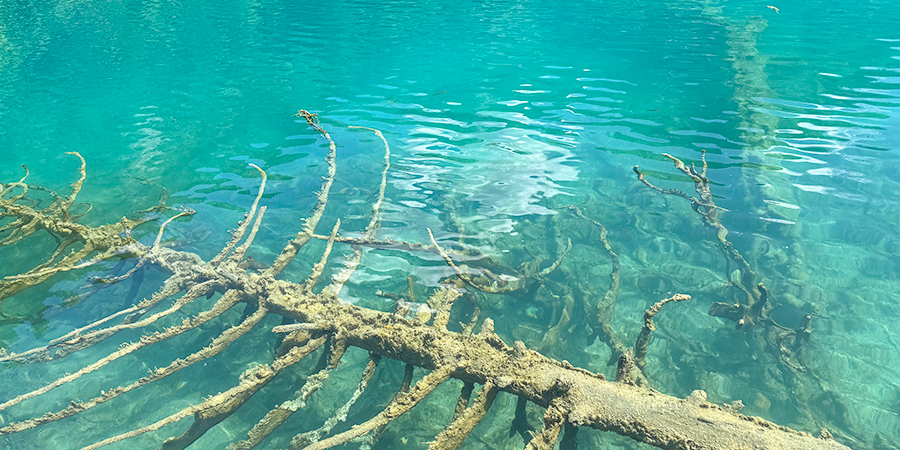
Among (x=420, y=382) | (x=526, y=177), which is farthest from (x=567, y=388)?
(x=526, y=177)

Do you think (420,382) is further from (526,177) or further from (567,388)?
(526,177)

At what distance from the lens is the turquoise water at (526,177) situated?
14.3 ft

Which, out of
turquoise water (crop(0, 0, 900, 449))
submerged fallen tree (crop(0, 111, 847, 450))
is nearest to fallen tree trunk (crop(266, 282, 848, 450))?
submerged fallen tree (crop(0, 111, 847, 450))

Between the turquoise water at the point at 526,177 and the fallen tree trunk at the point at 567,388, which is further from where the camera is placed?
the turquoise water at the point at 526,177

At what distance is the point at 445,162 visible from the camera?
829 cm

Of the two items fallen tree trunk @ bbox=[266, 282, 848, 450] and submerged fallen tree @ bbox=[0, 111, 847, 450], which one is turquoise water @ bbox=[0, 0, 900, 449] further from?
fallen tree trunk @ bbox=[266, 282, 848, 450]

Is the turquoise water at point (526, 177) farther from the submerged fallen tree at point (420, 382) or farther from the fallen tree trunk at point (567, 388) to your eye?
the fallen tree trunk at point (567, 388)

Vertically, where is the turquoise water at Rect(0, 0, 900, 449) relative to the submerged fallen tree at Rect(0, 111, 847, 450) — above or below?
below

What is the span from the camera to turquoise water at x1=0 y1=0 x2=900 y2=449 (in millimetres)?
4344

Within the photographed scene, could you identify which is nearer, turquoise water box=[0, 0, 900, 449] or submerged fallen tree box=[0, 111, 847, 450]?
submerged fallen tree box=[0, 111, 847, 450]

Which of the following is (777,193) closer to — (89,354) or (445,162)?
(445,162)

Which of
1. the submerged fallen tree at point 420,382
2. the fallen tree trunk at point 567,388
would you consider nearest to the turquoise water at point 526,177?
the submerged fallen tree at point 420,382

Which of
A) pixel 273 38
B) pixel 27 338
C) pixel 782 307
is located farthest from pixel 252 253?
pixel 273 38

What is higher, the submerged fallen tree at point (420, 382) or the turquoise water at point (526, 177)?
the submerged fallen tree at point (420, 382)
